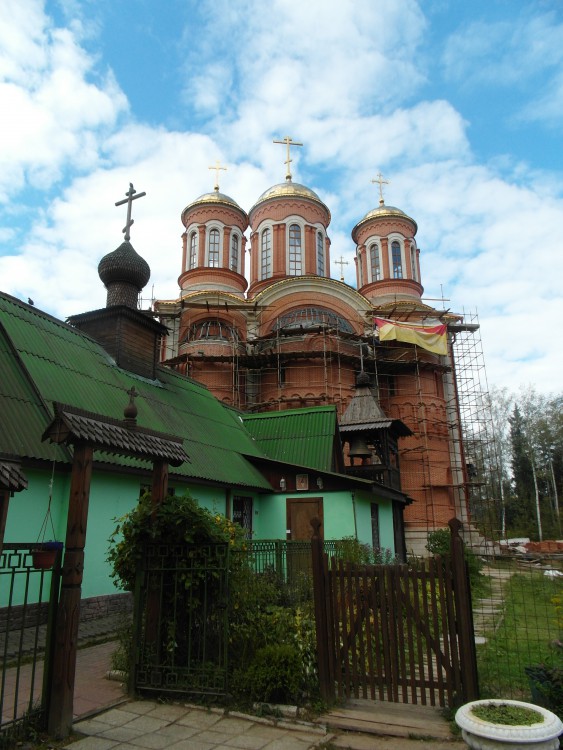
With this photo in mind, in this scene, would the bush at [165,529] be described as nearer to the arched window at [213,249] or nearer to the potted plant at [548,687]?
the potted plant at [548,687]

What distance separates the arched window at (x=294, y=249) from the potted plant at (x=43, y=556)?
91.6 feet

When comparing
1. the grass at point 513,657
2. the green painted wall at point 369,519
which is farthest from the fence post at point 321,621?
the green painted wall at point 369,519

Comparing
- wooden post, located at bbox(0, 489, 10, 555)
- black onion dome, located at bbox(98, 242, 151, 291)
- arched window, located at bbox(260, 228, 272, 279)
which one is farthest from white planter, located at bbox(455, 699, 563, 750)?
arched window, located at bbox(260, 228, 272, 279)

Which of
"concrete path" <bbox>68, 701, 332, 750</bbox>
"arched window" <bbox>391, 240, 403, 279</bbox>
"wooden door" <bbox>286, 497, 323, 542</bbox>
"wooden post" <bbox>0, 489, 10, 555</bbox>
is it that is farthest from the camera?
"arched window" <bbox>391, 240, 403, 279</bbox>

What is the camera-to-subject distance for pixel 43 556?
4.65m

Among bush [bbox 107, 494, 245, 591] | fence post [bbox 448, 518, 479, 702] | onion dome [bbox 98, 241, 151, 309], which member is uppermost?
onion dome [bbox 98, 241, 151, 309]

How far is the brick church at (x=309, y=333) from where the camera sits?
25.9 m

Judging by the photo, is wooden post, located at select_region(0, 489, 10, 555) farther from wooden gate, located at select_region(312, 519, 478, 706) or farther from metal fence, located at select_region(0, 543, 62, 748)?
wooden gate, located at select_region(312, 519, 478, 706)

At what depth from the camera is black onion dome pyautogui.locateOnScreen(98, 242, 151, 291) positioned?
15.7m

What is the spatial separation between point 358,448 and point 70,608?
14256 millimetres

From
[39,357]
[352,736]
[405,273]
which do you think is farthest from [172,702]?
[405,273]

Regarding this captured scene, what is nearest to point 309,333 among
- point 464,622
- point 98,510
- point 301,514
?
point 301,514

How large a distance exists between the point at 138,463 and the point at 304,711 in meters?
6.25

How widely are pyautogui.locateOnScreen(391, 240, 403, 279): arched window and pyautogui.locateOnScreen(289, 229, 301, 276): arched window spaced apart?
5.90 m
